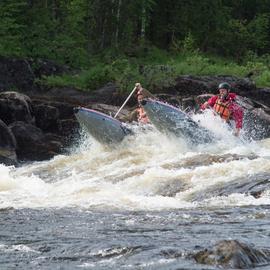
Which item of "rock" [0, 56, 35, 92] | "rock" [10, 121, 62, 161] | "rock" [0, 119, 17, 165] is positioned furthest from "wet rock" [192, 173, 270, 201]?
"rock" [0, 56, 35, 92]

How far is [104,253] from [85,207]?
3185mm

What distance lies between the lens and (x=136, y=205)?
978cm

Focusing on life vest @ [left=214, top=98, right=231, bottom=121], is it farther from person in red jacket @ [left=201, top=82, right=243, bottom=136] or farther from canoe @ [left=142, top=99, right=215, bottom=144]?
canoe @ [left=142, top=99, right=215, bottom=144]

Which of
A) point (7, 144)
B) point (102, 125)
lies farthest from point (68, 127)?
point (102, 125)

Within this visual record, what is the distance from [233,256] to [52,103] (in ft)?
54.6

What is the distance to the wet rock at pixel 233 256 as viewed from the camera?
586 centimetres

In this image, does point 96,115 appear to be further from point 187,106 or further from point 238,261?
point 238,261

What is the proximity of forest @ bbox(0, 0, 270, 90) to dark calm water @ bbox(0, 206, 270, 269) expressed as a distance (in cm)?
1555

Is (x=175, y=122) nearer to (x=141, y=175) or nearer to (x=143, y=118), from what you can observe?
(x=143, y=118)

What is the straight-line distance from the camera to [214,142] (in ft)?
50.4

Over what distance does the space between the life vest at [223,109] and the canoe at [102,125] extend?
91.4 inches

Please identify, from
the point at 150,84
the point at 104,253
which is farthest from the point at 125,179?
the point at 150,84

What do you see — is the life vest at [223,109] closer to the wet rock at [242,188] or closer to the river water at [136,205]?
the river water at [136,205]

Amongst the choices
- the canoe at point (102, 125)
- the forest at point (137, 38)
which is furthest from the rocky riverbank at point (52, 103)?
the canoe at point (102, 125)
